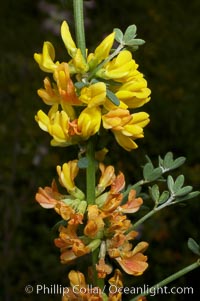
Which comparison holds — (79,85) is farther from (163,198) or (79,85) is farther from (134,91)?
(163,198)

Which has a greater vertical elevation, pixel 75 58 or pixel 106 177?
pixel 75 58

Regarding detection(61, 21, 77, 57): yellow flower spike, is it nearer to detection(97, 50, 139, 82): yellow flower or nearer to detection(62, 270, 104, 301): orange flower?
detection(97, 50, 139, 82): yellow flower

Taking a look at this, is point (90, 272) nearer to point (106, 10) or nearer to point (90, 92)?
point (90, 92)

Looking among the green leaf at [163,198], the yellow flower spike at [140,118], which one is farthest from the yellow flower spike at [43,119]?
the green leaf at [163,198]

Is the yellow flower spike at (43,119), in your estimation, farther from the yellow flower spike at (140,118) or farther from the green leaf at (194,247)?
the green leaf at (194,247)

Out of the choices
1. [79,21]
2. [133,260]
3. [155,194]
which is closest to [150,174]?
[155,194]

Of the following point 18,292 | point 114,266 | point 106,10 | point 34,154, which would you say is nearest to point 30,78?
point 34,154
